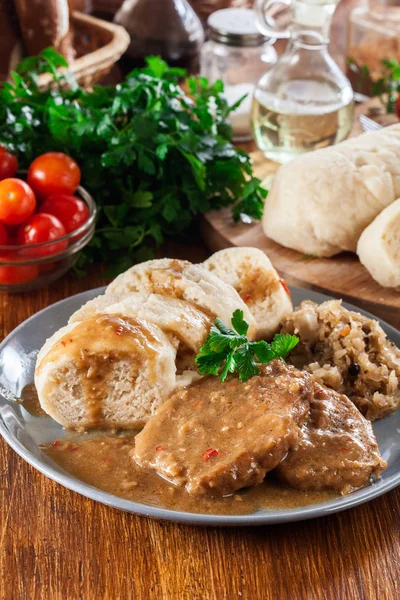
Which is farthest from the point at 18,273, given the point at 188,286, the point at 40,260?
the point at 188,286

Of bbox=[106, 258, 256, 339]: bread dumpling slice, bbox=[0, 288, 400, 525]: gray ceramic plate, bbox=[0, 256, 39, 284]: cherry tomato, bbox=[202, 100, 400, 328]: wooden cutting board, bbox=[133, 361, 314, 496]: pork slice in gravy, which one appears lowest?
bbox=[202, 100, 400, 328]: wooden cutting board

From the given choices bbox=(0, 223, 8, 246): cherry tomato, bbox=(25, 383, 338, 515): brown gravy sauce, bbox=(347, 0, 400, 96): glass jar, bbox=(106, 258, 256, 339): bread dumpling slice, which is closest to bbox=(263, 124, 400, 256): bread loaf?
bbox=(106, 258, 256, 339): bread dumpling slice

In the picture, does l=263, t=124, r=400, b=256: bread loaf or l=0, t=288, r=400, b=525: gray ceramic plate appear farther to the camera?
l=263, t=124, r=400, b=256: bread loaf

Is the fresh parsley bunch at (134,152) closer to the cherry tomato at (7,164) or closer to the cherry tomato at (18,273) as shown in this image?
the cherry tomato at (7,164)

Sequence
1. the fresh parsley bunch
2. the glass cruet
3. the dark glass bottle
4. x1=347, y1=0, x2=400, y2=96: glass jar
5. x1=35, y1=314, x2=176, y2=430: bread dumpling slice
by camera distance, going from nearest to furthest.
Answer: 1. x1=35, y1=314, x2=176, y2=430: bread dumpling slice
2. the fresh parsley bunch
3. the glass cruet
4. the dark glass bottle
5. x1=347, y1=0, x2=400, y2=96: glass jar

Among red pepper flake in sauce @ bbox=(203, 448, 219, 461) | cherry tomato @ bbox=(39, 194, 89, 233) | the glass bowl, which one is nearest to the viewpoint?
red pepper flake in sauce @ bbox=(203, 448, 219, 461)

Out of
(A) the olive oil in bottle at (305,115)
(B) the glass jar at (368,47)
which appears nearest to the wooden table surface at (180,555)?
(A) the olive oil in bottle at (305,115)

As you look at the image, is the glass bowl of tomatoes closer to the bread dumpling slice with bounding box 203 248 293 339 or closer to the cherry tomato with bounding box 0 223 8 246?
the cherry tomato with bounding box 0 223 8 246
